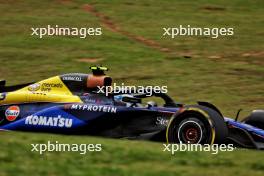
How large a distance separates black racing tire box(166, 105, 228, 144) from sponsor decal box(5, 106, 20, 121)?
2.93m

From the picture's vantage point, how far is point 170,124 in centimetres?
1060

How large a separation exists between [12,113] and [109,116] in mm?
1853

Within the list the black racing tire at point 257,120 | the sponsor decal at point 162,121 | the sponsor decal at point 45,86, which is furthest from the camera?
the sponsor decal at point 45,86

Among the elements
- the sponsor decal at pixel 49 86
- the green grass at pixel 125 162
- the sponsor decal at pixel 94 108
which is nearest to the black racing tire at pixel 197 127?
the green grass at pixel 125 162

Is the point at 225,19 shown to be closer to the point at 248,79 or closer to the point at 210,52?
the point at 210,52

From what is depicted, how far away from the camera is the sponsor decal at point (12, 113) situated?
1206cm

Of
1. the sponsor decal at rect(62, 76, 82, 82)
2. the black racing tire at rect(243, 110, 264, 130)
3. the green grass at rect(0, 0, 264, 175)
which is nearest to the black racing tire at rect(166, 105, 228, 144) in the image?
the green grass at rect(0, 0, 264, 175)

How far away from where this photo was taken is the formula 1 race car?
10461mm

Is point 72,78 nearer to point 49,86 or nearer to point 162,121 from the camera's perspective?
point 49,86

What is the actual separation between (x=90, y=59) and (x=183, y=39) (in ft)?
17.3

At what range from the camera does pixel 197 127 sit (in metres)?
10.4

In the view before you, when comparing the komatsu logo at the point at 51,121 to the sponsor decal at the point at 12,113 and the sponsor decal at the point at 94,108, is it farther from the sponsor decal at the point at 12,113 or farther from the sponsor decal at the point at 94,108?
the sponsor decal at the point at 12,113

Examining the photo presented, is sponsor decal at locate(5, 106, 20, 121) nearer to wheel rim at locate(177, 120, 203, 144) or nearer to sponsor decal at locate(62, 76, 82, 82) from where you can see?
sponsor decal at locate(62, 76, 82, 82)

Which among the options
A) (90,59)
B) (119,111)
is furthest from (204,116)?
(90,59)
